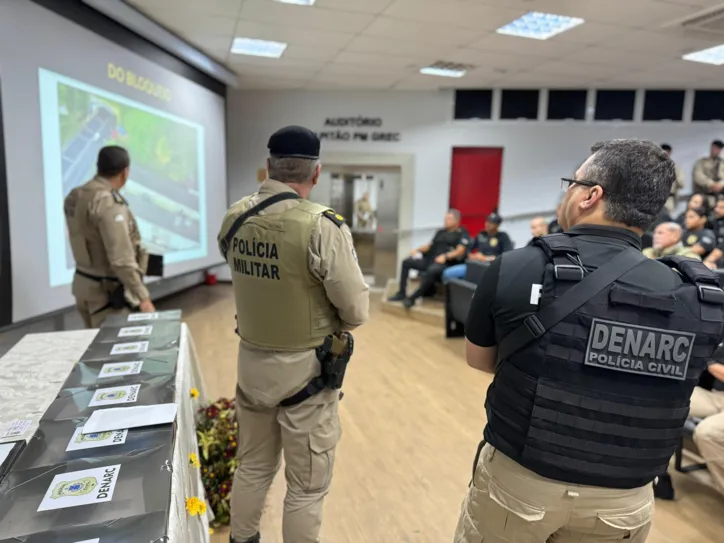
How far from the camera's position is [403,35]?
15.7 feet

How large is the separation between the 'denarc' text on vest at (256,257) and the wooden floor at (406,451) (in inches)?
48.8

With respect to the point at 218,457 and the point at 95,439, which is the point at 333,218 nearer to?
the point at 95,439

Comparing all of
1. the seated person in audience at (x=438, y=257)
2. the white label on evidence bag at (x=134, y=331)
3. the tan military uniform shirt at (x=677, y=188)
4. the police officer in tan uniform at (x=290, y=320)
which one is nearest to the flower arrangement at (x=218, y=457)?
the police officer in tan uniform at (x=290, y=320)

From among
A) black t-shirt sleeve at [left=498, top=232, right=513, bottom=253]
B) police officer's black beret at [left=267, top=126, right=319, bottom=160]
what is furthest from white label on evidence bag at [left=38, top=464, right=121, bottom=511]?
black t-shirt sleeve at [left=498, top=232, right=513, bottom=253]

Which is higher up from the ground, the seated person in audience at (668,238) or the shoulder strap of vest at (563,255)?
the shoulder strap of vest at (563,255)

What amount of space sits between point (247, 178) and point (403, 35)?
158 inches

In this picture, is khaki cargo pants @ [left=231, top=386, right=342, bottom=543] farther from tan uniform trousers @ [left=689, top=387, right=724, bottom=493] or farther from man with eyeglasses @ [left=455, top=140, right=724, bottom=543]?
tan uniform trousers @ [left=689, top=387, right=724, bottom=493]

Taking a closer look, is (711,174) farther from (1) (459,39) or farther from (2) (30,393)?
(2) (30,393)

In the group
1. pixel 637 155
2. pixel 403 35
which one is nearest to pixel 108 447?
pixel 637 155

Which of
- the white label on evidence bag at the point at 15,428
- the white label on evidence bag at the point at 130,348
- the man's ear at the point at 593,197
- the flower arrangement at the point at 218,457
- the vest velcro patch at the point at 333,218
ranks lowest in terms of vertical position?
the flower arrangement at the point at 218,457

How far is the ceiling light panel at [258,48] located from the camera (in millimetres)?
5332

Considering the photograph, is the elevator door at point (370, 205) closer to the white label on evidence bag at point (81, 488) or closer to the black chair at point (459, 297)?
the black chair at point (459, 297)

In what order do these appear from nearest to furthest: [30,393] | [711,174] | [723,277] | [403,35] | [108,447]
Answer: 1. [108,447]
2. [30,393]
3. [723,277]
4. [403,35]
5. [711,174]

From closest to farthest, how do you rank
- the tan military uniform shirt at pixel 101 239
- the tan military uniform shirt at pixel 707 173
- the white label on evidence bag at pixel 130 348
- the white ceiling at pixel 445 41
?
the white label on evidence bag at pixel 130 348 < the tan military uniform shirt at pixel 101 239 < the white ceiling at pixel 445 41 < the tan military uniform shirt at pixel 707 173
